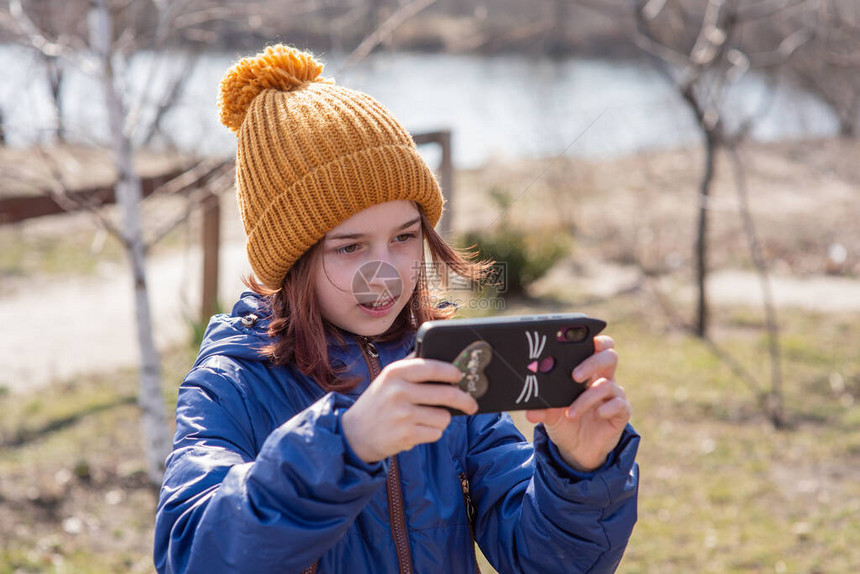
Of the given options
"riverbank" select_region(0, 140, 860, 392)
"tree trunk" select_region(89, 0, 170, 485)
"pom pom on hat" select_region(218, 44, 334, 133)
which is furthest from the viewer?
"riverbank" select_region(0, 140, 860, 392)

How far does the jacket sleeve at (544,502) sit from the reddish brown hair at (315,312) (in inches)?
9.2

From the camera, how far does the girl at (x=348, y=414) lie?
3.53 ft

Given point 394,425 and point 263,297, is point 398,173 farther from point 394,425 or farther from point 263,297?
point 394,425

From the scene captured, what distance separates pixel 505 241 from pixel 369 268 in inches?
205

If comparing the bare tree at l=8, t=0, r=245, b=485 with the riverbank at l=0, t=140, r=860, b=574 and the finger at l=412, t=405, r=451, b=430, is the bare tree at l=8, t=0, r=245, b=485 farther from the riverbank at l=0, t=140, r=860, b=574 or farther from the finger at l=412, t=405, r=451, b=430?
the finger at l=412, t=405, r=451, b=430

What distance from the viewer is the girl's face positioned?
1457 millimetres

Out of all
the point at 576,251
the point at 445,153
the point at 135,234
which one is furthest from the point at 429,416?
the point at 576,251

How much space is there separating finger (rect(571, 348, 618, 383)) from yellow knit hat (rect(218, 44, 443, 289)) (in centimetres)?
51

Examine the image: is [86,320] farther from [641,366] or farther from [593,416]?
[593,416]

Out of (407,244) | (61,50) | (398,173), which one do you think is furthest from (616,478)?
(61,50)

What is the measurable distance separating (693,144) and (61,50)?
845cm

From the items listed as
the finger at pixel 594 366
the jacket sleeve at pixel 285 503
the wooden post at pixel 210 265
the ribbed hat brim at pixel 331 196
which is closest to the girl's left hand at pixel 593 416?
the finger at pixel 594 366

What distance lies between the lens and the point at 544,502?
131cm

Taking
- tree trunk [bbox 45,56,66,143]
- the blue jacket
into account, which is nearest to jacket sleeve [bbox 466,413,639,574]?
the blue jacket
